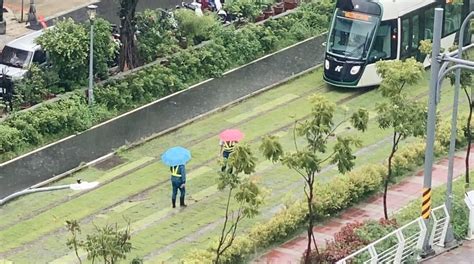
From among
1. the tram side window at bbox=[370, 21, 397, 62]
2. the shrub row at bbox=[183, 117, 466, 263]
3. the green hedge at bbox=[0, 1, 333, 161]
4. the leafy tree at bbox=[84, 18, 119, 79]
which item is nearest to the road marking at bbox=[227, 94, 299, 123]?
the green hedge at bbox=[0, 1, 333, 161]

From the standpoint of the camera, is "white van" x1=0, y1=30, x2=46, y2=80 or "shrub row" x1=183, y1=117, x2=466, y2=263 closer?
"shrub row" x1=183, y1=117, x2=466, y2=263

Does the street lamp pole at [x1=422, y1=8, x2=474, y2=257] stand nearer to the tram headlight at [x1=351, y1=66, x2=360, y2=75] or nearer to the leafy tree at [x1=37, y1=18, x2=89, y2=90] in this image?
the tram headlight at [x1=351, y1=66, x2=360, y2=75]

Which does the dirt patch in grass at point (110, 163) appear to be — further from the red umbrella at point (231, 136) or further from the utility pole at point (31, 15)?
the utility pole at point (31, 15)

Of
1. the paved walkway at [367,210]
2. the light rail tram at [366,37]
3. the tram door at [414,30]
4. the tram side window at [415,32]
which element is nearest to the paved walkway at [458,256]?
the paved walkway at [367,210]

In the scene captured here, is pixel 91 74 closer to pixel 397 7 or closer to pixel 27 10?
pixel 397 7

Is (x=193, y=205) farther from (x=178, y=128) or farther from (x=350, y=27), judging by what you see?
(x=350, y=27)

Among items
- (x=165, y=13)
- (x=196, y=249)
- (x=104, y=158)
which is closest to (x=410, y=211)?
(x=196, y=249)
